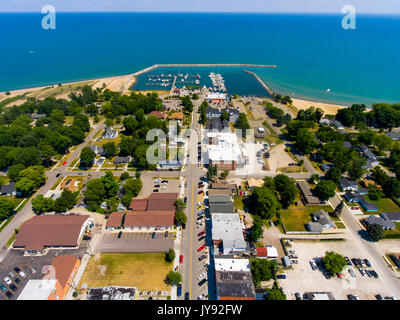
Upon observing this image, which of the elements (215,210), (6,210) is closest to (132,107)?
(6,210)

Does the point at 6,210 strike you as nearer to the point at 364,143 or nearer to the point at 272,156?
the point at 272,156

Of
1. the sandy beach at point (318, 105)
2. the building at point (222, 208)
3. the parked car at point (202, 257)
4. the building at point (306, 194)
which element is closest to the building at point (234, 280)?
the parked car at point (202, 257)

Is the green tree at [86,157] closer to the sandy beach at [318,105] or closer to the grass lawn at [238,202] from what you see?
the grass lawn at [238,202]

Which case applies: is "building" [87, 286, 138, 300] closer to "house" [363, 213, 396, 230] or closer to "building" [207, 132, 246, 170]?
"building" [207, 132, 246, 170]

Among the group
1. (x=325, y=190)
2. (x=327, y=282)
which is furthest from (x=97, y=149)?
(x=327, y=282)

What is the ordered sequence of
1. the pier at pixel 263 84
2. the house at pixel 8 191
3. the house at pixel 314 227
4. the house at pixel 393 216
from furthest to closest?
the pier at pixel 263 84, the house at pixel 8 191, the house at pixel 393 216, the house at pixel 314 227

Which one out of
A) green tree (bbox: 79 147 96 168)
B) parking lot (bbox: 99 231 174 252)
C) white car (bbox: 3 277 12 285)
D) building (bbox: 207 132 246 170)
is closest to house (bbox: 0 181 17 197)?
green tree (bbox: 79 147 96 168)
